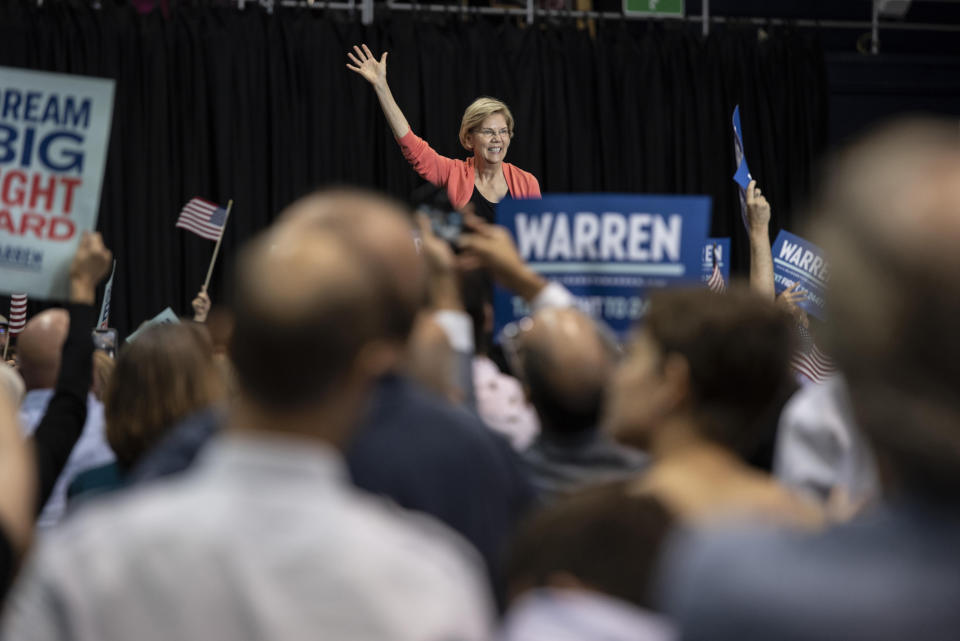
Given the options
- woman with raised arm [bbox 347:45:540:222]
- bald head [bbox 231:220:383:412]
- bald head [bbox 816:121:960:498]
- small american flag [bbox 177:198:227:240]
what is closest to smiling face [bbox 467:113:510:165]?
woman with raised arm [bbox 347:45:540:222]

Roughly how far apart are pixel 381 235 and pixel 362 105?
21.4 ft

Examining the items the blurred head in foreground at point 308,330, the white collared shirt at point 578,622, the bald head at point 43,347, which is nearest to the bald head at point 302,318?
the blurred head in foreground at point 308,330

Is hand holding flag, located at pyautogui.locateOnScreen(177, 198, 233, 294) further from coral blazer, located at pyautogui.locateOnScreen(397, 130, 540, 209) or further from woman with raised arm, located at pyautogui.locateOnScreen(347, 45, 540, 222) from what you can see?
woman with raised arm, located at pyautogui.locateOnScreen(347, 45, 540, 222)

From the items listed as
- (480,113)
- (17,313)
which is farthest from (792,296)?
(17,313)

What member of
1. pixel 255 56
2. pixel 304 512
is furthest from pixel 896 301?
pixel 255 56

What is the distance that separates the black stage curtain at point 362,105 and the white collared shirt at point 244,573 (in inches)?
250

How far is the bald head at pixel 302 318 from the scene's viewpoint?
2.84 ft

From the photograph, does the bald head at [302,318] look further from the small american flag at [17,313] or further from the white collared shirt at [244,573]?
the small american flag at [17,313]

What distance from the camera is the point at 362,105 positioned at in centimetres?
730

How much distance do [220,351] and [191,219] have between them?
2.80 m

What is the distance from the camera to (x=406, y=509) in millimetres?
1294

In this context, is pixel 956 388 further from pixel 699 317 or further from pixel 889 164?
pixel 699 317

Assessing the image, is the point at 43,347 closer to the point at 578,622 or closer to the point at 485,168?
the point at 578,622

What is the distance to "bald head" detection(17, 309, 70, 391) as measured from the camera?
2.00m
